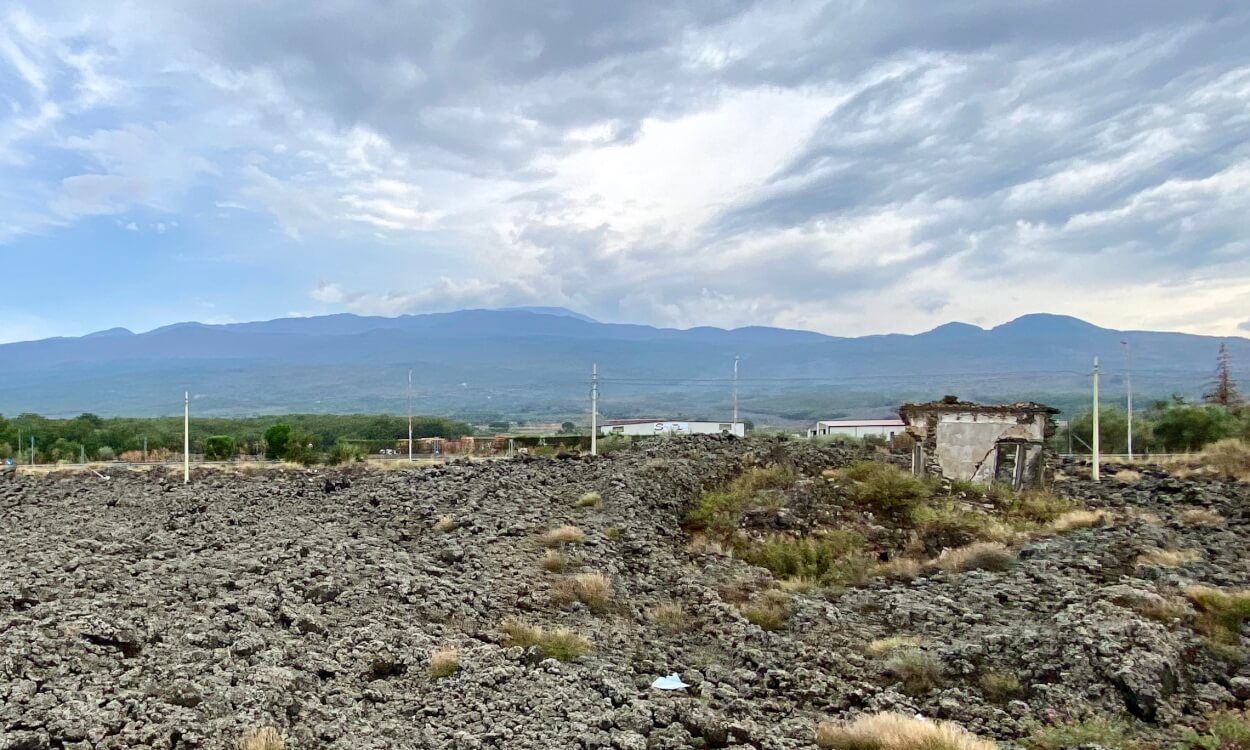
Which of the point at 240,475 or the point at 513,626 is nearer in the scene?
the point at 513,626

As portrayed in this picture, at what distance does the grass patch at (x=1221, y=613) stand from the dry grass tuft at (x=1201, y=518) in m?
8.51

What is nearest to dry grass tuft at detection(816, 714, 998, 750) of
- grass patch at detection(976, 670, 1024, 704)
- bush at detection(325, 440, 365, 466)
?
grass patch at detection(976, 670, 1024, 704)

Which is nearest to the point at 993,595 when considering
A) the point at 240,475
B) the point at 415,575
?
the point at 415,575

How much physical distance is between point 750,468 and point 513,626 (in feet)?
45.9

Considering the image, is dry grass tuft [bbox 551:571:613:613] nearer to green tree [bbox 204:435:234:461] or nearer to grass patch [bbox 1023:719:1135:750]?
grass patch [bbox 1023:719:1135:750]

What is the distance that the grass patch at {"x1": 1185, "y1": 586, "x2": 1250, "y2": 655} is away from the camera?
9.49 meters

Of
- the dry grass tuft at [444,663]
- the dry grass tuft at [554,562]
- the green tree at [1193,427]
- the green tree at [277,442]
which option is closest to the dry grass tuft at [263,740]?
the dry grass tuft at [444,663]

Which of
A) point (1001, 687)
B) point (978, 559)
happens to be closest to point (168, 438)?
point (978, 559)

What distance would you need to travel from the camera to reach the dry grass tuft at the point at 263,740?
6184 mm

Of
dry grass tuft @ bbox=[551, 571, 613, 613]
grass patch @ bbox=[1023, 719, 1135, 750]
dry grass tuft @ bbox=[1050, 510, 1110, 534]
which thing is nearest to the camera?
grass patch @ bbox=[1023, 719, 1135, 750]

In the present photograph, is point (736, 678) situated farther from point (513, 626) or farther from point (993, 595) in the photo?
point (993, 595)

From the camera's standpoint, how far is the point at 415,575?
11.7 meters

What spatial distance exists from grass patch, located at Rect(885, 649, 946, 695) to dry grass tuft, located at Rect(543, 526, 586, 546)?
6587 mm

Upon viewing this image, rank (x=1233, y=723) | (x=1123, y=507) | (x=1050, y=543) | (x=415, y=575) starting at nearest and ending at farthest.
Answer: (x=1233, y=723), (x=415, y=575), (x=1050, y=543), (x=1123, y=507)
